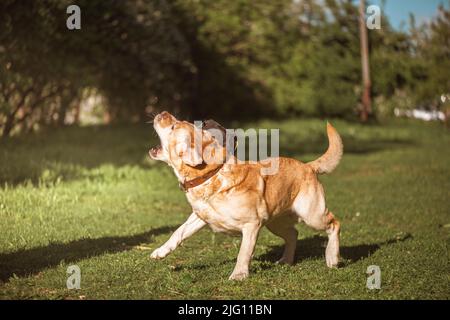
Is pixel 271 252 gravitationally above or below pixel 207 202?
below

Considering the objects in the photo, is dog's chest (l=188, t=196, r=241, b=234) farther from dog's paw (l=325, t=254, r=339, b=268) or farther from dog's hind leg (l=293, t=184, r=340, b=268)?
dog's paw (l=325, t=254, r=339, b=268)

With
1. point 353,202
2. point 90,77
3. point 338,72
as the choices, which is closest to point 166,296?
point 353,202

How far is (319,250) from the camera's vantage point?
26.1 ft

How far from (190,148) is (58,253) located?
2108 millimetres

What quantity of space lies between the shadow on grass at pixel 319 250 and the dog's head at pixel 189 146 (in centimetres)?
174

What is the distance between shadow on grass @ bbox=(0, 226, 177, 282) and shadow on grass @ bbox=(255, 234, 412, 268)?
5.21ft

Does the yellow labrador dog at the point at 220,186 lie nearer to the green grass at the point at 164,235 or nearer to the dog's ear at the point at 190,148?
the dog's ear at the point at 190,148

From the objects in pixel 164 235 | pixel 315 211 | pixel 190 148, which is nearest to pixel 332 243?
pixel 315 211

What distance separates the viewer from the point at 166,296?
555 cm

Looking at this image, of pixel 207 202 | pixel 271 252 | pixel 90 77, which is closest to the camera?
pixel 207 202

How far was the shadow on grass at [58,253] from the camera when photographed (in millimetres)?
6219
